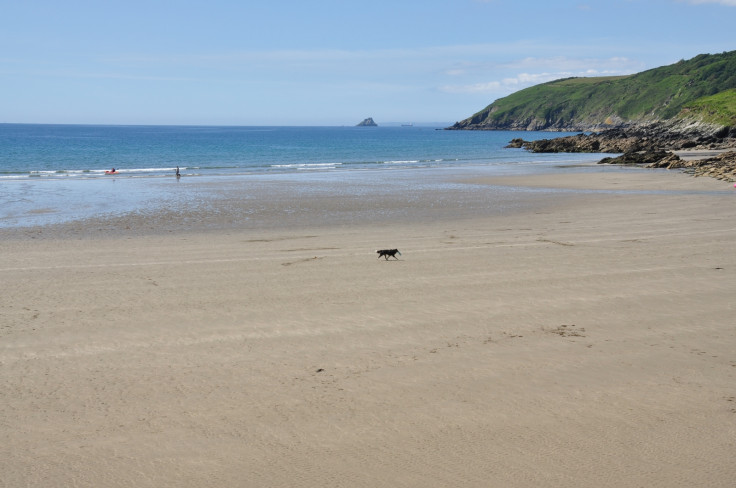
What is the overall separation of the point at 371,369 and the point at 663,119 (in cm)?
15255

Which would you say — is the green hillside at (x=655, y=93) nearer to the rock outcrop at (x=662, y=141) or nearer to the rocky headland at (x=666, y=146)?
the rock outcrop at (x=662, y=141)

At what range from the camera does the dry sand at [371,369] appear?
5387mm

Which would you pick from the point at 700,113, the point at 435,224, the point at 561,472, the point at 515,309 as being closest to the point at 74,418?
the point at 561,472

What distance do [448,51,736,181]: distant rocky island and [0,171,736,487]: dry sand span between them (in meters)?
29.7

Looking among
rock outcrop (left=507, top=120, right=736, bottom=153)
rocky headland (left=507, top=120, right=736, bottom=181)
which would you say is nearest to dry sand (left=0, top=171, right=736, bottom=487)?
rocky headland (left=507, top=120, right=736, bottom=181)

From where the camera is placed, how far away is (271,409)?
6402 mm

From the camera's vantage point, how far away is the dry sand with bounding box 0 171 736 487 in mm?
5387

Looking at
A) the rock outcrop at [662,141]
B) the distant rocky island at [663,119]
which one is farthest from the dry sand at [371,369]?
the rock outcrop at [662,141]

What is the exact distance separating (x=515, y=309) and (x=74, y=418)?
21.4ft

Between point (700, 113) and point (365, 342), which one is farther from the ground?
point (700, 113)

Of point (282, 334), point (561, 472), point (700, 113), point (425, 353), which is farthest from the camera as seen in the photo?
point (700, 113)

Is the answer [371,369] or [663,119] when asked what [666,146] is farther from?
[663,119]

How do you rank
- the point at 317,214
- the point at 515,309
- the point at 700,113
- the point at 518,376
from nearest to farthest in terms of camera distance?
1. the point at 518,376
2. the point at 515,309
3. the point at 317,214
4. the point at 700,113

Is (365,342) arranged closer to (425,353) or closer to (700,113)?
(425,353)
